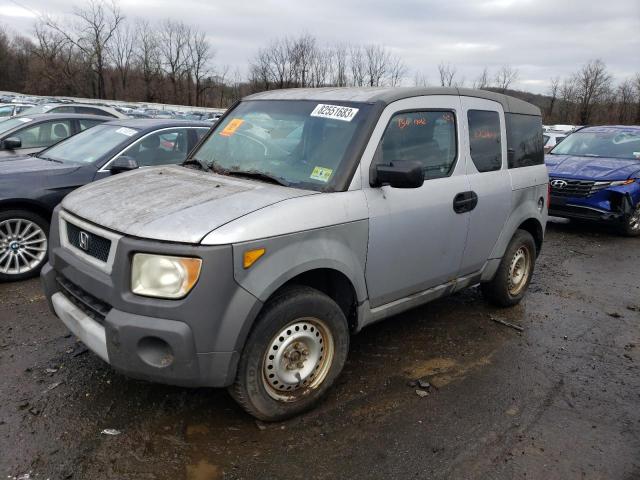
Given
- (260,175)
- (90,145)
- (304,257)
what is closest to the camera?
(304,257)

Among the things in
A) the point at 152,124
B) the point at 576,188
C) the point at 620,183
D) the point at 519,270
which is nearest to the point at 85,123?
the point at 152,124

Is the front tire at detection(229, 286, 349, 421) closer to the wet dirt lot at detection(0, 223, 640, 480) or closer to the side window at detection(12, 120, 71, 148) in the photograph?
the wet dirt lot at detection(0, 223, 640, 480)

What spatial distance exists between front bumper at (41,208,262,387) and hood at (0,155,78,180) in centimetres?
325

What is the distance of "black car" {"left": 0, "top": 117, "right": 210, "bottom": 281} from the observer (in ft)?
16.4

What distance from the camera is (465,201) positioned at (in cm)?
380

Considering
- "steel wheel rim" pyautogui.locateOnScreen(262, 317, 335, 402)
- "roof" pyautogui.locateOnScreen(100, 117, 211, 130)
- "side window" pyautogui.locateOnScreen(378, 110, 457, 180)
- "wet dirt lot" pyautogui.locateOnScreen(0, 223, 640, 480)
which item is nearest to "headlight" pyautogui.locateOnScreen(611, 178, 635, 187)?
"wet dirt lot" pyautogui.locateOnScreen(0, 223, 640, 480)

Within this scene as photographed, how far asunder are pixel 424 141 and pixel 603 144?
790 cm

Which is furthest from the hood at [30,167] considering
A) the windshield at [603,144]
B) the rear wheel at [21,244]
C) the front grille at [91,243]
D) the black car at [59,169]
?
the windshield at [603,144]

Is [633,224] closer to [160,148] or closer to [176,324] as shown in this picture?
[160,148]

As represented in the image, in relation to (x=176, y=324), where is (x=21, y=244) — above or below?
below

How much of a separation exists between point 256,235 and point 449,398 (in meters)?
1.80

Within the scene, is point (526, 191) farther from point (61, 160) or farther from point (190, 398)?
point (61, 160)

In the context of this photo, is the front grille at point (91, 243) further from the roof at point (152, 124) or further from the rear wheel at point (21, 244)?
the roof at point (152, 124)

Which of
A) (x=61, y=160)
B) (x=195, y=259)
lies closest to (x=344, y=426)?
(x=195, y=259)
